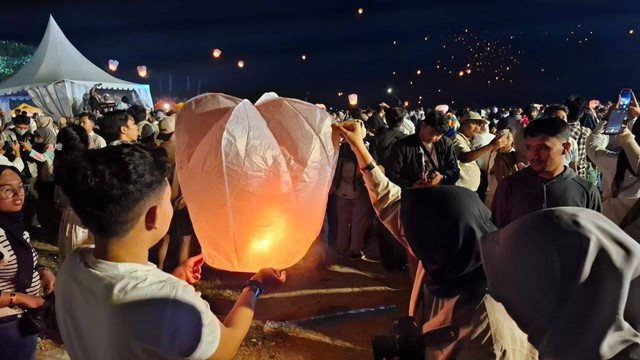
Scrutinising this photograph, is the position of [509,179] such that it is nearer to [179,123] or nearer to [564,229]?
[564,229]

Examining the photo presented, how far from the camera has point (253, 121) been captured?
2053mm

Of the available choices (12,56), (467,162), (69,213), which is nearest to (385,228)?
(467,162)

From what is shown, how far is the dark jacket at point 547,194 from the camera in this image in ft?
9.90

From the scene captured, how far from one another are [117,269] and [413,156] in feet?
13.6

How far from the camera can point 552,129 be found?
10.0 ft

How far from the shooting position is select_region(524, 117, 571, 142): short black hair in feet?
10.0

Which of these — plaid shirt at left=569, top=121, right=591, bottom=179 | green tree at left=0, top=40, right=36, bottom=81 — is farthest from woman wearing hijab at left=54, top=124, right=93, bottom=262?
green tree at left=0, top=40, right=36, bottom=81

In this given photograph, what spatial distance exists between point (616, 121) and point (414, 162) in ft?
7.38

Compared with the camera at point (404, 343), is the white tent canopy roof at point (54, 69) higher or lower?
higher

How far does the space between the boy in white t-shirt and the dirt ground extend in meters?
2.95

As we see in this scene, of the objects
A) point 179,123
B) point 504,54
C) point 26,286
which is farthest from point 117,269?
point 504,54

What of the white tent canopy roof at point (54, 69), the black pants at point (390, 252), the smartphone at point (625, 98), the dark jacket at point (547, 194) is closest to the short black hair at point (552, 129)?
the dark jacket at point (547, 194)

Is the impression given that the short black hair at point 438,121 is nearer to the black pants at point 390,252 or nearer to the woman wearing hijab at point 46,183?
the black pants at point 390,252

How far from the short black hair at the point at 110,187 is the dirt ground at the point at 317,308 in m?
3.11
